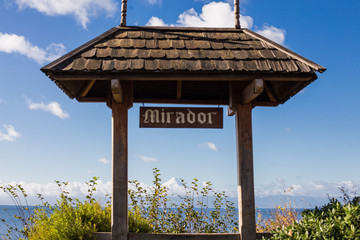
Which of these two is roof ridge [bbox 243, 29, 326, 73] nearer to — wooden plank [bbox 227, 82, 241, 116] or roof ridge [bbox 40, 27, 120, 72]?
wooden plank [bbox 227, 82, 241, 116]

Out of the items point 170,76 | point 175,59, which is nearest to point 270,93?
point 175,59

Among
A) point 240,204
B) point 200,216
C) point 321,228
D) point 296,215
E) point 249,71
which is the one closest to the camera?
point 321,228

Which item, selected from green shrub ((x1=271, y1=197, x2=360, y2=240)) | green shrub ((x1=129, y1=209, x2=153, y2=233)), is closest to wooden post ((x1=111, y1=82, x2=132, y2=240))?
green shrub ((x1=129, y1=209, x2=153, y2=233))

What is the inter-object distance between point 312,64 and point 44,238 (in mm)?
4698

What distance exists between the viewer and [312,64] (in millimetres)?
5336

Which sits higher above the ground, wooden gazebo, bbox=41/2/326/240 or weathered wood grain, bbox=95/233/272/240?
wooden gazebo, bbox=41/2/326/240

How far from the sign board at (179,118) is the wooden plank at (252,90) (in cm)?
47

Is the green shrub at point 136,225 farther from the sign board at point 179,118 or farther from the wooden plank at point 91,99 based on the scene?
the wooden plank at point 91,99

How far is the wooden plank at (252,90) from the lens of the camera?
5066mm

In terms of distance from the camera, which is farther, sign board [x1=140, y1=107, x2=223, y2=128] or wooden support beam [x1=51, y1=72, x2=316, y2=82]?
sign board [x1=140, y1=107, x2=223, y2=128]

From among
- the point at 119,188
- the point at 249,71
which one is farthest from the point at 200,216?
the point at 249,71

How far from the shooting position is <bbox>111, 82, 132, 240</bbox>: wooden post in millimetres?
5266

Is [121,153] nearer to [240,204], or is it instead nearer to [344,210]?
[240,204]

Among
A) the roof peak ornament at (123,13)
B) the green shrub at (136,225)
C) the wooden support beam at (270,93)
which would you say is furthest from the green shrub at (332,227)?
the roof peak ornament at (123,13)
